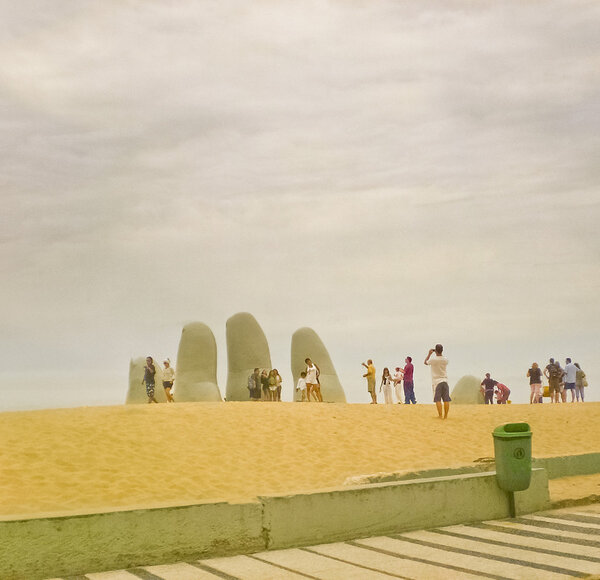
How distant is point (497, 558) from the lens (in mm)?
6797

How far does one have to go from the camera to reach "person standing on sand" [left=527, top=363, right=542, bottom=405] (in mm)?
27188

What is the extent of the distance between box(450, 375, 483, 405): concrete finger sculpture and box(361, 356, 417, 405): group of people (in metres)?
6.11

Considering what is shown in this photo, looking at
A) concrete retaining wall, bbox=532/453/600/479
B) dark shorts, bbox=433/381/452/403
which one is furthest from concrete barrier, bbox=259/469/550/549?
dark shorts, bbox=433/381/452/403

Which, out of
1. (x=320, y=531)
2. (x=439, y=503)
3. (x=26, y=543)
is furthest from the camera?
(x=439, y=503)

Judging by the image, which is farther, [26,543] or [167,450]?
[167,450]

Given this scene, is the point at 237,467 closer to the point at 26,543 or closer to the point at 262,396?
the point at 26,543

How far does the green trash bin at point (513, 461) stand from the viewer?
8680mm

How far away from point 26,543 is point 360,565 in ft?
8.85

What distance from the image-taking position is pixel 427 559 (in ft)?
22.2

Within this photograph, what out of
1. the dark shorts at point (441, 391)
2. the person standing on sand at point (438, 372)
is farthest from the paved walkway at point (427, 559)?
the dark shorts at point (441, 391)

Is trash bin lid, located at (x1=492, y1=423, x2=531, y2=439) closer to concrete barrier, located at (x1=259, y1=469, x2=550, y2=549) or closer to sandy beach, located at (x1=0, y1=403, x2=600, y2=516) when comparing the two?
concrete barrier, located at (x1=259, y1=469, x2=550, y2=549)

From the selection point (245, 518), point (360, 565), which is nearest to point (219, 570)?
point (245, 518)

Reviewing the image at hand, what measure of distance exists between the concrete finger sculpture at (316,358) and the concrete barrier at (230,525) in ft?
75.8

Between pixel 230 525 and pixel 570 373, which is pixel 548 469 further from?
pixel 570 373
